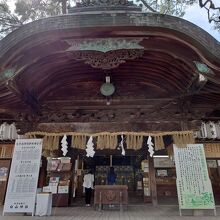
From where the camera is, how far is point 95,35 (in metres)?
5.71

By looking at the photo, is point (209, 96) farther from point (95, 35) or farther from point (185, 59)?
point (95, 35)

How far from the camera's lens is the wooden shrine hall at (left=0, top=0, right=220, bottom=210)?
5.61 metres

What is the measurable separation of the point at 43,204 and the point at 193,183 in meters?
4.66

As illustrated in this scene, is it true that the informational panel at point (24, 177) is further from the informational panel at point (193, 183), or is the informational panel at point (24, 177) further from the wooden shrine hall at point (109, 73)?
Result: the informational panel at point (193, 183)

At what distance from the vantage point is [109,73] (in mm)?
7238

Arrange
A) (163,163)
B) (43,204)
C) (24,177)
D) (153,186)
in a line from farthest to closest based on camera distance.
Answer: (163,163), (153,186), (43,204), (24,177)

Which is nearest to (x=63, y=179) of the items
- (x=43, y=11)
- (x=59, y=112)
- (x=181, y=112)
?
(x=59, y=112)

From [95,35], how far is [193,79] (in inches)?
108

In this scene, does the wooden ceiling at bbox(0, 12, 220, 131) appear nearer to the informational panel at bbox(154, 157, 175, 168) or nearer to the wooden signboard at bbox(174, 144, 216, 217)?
the wooden signboard at bbox(174, 144, 216, 217)

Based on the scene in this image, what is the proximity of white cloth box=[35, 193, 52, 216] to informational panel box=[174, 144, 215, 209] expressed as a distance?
13.4 feet

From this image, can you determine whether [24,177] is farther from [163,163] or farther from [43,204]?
[163,163]

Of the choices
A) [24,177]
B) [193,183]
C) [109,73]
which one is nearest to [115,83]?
[109,73]

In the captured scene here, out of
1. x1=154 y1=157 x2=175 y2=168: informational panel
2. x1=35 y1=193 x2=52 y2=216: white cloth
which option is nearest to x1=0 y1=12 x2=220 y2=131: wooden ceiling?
x1=35 y1=193 x2=52 y2=216: white cloth

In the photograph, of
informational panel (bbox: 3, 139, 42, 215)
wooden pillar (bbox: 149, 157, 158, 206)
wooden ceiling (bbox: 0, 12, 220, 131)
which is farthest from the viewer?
wooden pillar (bbox: 149, 157, 158, 206)
